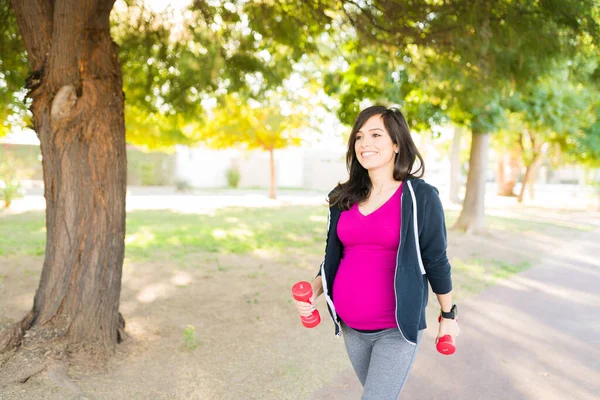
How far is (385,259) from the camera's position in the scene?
7.82ft

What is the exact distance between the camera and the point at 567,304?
6688 millimetres

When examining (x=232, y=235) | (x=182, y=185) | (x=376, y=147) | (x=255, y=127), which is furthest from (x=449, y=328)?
(x=182, y=185)

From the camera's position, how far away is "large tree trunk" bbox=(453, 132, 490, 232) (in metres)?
13.4

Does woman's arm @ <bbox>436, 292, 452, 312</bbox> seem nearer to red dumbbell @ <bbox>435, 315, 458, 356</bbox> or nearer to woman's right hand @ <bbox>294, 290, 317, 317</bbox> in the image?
red dumbbell @ <bbox>435, 315, 458, 356</bbox>

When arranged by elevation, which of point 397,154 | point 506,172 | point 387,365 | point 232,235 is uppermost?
point 397,154

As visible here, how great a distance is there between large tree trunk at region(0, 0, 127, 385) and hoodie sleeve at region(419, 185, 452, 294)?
2945 mm

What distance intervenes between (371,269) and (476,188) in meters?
12.0

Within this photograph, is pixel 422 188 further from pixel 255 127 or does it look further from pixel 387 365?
pixel 255 127

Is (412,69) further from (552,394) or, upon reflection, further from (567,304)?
(552,394)

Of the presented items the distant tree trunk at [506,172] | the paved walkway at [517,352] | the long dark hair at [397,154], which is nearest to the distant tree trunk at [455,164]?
the distant tree trunk at [506,172]

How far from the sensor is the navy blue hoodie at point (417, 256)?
89.6 inches

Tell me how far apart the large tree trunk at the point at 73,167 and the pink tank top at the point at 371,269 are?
8.56 feet

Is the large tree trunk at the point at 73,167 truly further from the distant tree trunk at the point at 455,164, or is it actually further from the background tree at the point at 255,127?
the distant tree trunk at the point at 455,164

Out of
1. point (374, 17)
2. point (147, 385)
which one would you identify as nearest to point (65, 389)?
point (147, 385)
